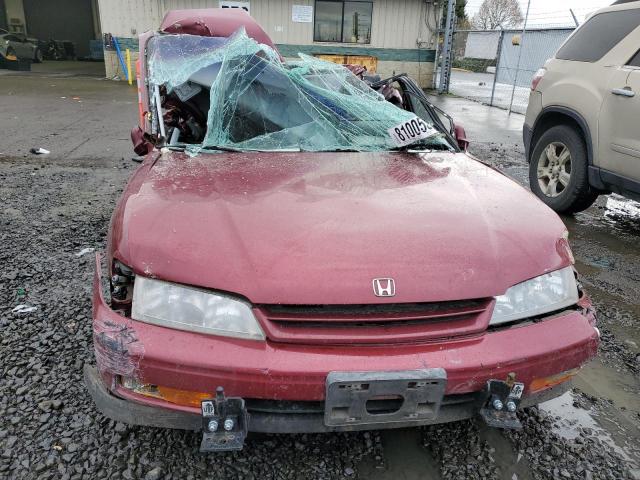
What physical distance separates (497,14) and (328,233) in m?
60.6

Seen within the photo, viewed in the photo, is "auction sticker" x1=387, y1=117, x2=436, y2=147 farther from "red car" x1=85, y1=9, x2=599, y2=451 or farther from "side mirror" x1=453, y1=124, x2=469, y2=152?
"red car" x1=85, y1=9, x2=599, y2=451

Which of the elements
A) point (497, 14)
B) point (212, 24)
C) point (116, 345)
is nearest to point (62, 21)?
point (212, 24)

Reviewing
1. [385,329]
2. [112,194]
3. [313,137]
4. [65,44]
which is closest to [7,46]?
[65,44]

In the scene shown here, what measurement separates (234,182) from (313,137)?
773 millimetres

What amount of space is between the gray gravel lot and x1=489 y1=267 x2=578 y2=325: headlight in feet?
2.11

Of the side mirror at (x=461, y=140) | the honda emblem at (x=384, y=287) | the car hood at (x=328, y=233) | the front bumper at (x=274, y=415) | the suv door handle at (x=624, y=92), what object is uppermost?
the suv door handle at (x=624, y=92)

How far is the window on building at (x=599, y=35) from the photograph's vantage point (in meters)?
4.50

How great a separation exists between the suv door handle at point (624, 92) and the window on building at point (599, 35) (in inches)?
19.5

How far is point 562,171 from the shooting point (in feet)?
16.5

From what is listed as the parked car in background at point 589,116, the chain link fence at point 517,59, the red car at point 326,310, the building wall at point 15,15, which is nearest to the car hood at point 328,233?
the red car at point 326,310

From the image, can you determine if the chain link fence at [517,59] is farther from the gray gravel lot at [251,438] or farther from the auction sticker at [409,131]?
the auction sticker at [409,131]

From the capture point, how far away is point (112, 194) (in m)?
5.31

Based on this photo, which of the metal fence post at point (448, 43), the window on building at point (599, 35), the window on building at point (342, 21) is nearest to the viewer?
the window on building at point (599, 35)

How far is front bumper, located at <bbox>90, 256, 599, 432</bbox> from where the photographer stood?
1.58 m
